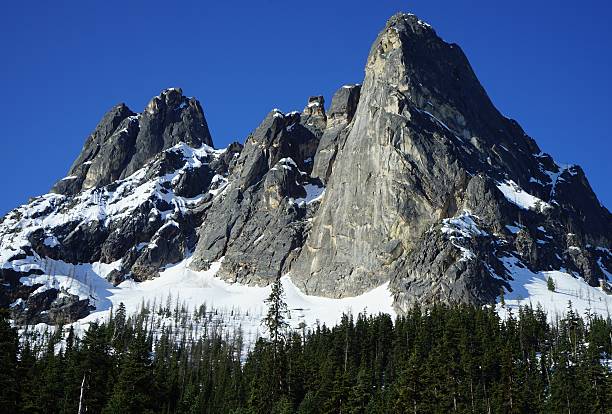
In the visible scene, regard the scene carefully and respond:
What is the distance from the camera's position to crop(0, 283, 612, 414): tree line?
207 feet

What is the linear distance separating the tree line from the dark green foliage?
19 centimetres

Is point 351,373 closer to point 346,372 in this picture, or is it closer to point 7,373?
point 346,372

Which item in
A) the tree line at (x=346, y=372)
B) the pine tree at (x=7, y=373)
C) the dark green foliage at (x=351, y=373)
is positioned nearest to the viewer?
the pine tree at (x=7, y=373)

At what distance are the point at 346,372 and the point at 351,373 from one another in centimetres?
2488

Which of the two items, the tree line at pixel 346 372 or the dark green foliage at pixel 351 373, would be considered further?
the dark green foliage at pixel 351 373

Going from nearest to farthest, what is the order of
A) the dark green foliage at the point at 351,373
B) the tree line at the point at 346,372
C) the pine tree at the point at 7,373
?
the pine tree at the point at 7,373 → the tree line at the point at 346,372 → the dark green foliage at the point at 351,373

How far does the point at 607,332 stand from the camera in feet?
423

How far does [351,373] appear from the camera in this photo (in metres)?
103

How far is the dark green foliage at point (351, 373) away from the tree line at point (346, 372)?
0.63ft

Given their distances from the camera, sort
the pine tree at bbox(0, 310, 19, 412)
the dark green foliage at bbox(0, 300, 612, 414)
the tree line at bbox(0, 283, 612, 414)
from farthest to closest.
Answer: the dark green foliage at bbox(0, 300, 612, 414)
the tree line at bbox(0, 283, 612, 414)
the pine tree at bbox(0, 310, 19, 412)

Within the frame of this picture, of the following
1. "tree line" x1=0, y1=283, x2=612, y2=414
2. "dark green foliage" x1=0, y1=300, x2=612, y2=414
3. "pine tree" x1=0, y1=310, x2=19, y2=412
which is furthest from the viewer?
"dark green foliage" x1=0, y1=300, x2=612, y2=414

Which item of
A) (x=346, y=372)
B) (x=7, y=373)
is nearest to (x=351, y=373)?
(x=346, y=372)

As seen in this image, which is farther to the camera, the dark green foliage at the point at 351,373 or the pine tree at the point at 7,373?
the dark green foliage at the point at 351,373

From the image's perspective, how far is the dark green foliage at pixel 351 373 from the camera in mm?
63312
